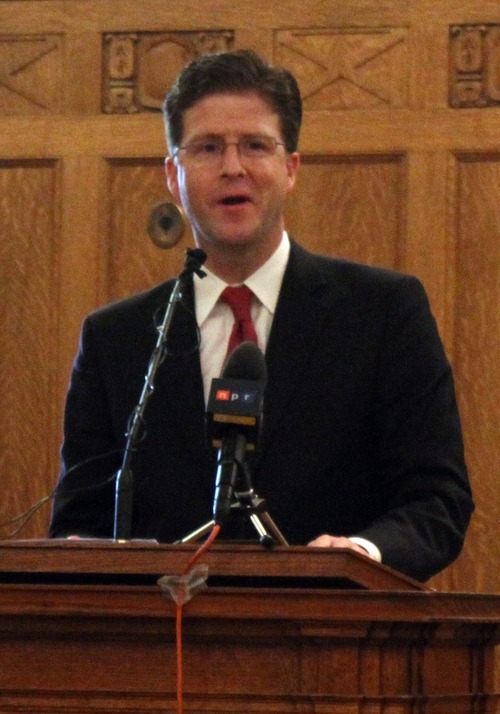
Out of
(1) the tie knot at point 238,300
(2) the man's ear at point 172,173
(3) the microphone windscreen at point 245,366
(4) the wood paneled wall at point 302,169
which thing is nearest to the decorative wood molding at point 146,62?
(4) the wood paneled wall at point 302,169

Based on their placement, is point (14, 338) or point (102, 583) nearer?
point (102, 583)

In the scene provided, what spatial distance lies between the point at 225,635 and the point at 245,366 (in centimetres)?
39

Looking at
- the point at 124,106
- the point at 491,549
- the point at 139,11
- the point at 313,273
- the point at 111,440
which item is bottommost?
the point at 491,549

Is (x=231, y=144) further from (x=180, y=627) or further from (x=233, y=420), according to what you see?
(x=180, y=627)

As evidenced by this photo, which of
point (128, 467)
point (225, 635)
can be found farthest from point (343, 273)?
point (225, 635)

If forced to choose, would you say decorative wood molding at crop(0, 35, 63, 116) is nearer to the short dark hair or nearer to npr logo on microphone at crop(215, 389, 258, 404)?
the short dark hair

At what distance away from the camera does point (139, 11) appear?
4.89 metres

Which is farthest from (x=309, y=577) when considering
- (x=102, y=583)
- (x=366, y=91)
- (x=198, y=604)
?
(x=366, y=91)

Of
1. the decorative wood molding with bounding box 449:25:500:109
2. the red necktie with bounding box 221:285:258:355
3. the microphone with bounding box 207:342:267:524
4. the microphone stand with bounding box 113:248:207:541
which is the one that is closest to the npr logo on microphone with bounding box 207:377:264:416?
the microphone with bounding box 207:342:267:524

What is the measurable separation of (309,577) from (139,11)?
3345mm

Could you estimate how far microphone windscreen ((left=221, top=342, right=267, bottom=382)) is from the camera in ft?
6.72

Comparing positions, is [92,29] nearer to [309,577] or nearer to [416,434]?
[416,434]

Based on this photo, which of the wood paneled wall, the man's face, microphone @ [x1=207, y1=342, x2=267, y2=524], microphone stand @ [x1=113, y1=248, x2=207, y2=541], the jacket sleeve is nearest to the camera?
microphone @ [x1=207, y1=342, x2=267, y2=524]

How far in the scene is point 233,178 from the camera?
9.28 ft
